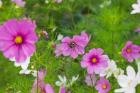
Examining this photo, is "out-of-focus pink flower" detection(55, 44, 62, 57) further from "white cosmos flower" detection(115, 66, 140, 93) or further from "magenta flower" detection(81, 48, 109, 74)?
"white cosmos flower" detection(115, 66, 140, 93)

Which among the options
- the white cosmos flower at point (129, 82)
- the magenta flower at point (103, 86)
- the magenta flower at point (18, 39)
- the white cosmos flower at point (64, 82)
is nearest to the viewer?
the magenta flower at point (18, 39)

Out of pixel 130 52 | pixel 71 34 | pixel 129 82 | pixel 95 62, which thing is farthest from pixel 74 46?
pixel 71 34

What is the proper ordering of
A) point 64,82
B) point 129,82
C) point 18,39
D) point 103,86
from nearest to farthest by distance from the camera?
point 18,39
point 129,82
point 103,86
point 64,82

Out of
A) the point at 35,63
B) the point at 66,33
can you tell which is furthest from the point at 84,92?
the point at 66,33

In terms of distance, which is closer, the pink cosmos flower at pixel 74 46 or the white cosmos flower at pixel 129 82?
the white cosmos flower at pixel 129 82

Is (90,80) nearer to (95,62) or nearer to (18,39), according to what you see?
(95,62)

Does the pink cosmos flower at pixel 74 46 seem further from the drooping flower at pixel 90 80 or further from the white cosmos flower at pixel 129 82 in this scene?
the white cosmos flower at pixel 129 82

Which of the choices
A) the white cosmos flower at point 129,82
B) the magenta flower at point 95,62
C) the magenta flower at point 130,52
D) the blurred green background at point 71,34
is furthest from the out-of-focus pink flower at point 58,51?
the white cosmos flower at point 129,82
